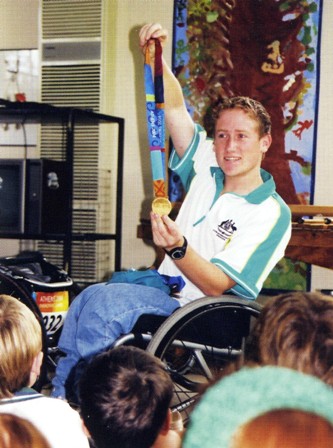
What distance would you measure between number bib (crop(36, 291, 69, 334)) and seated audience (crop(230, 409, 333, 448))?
60.1 inches

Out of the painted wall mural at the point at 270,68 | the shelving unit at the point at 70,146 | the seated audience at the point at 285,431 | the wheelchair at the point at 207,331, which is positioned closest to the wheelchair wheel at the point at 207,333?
the wheelchair at the point at 207,331

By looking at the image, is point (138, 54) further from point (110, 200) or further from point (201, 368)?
point (201, 368)

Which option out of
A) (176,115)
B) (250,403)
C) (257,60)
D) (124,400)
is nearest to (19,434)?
(124,400)

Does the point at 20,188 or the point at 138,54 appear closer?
the point at 20,188

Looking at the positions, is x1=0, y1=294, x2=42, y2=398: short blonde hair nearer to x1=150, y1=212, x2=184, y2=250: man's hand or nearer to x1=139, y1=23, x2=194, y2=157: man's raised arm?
x1=150, y1=212, x2=184, y2=250: man's hand

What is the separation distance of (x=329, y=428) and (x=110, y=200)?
351 centimetres

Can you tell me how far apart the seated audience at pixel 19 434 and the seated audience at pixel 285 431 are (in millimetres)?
323

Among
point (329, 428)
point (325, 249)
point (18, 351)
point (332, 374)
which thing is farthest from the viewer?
point (325, 249)

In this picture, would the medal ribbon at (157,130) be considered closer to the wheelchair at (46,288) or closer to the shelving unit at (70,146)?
the wheelchair at (46,288)

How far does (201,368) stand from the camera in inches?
69.1

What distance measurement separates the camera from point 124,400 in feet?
3.68

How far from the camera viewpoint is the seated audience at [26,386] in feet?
3.60

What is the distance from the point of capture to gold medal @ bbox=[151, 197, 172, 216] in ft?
5.32

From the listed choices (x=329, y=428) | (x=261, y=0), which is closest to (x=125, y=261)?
(x=261, y=0)
